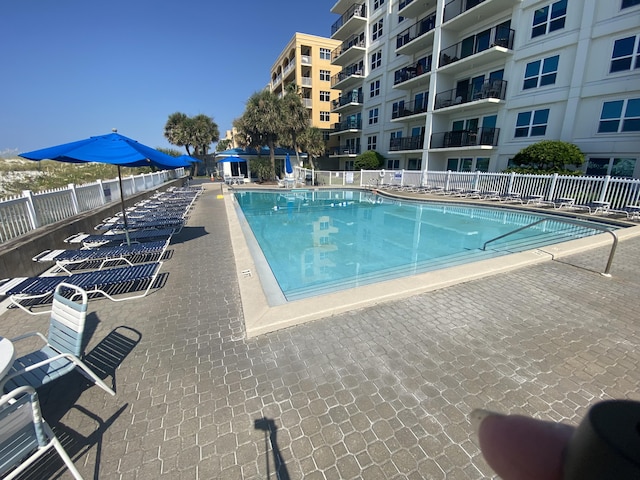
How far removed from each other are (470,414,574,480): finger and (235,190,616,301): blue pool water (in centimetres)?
502

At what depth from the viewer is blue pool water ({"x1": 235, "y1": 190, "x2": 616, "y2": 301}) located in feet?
23.3

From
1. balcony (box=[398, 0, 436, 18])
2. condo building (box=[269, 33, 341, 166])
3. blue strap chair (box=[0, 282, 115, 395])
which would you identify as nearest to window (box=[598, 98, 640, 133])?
balcony (box=[398, 0, 436, 18])

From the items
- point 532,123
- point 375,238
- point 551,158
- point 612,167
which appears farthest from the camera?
point 532,123

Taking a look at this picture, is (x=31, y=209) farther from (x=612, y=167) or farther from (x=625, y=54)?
(x=625, y=54)

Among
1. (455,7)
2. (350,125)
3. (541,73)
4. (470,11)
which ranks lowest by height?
(350,125)

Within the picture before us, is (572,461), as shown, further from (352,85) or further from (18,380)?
(352,85)

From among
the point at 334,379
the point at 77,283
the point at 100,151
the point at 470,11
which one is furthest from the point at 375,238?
the point at 470,11

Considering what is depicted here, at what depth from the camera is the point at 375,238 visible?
10.2m

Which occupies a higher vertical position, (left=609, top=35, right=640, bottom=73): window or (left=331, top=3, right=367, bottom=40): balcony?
(left=331, top=3, right=367, bottom=40): balcony

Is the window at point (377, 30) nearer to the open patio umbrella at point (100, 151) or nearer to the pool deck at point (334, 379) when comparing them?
the open patio umbrella at point (100, 151)

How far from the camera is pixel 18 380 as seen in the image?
249 cm

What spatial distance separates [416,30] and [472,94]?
8.14m

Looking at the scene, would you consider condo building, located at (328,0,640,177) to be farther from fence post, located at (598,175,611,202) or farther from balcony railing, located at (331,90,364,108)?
fence post, located at (598,175,611,202)

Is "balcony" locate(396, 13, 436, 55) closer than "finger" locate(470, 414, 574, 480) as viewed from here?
No
